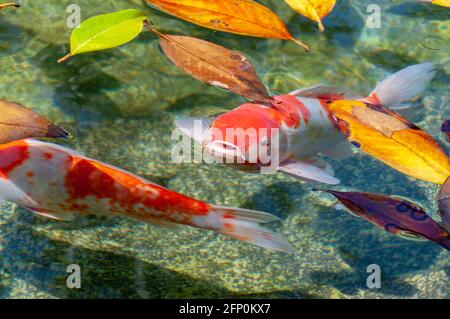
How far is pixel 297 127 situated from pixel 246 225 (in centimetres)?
46

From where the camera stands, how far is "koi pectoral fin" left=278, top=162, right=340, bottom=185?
1.98m

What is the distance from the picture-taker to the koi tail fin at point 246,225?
5.88 feet

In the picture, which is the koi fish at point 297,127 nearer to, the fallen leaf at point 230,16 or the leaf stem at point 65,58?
the fallen leaf at point 230,16

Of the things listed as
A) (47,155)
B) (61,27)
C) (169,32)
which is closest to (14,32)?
(61,27)

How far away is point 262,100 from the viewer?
2.17 metres

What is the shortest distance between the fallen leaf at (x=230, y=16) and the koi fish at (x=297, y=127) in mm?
385

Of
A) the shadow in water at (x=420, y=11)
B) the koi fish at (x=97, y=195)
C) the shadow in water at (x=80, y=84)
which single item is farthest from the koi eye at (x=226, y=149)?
the shadow in water at (x=420, y=11)

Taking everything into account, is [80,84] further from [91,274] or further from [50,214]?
[91,274]

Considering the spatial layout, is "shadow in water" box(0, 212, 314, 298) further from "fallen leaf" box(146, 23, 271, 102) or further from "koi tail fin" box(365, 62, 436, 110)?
"koi tail fin" box(365, 62, 436, 110)

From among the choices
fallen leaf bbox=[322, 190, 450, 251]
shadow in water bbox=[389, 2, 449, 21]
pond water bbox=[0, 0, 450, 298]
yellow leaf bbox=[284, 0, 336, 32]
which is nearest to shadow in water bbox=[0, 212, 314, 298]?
pond water bbox=[0, 0, 450, 298]

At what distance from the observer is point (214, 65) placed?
7.57 feet

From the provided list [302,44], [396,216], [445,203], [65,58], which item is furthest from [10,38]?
[445,203]

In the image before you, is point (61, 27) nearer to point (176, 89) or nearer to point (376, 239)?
point (176, 89)

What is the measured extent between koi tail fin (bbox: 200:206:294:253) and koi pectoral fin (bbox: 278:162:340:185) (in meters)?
0.24
